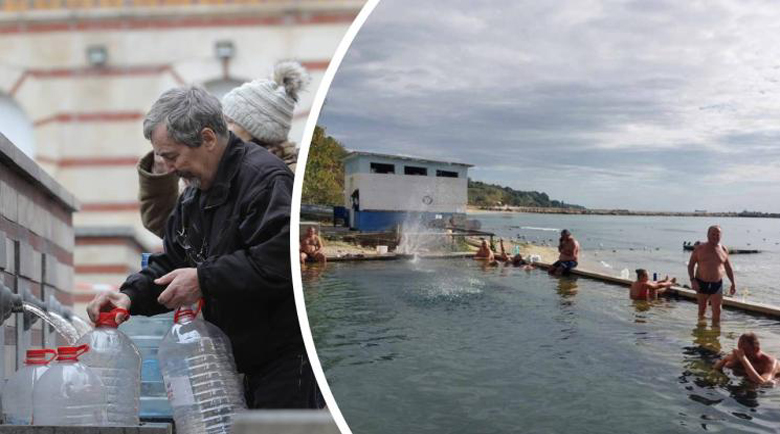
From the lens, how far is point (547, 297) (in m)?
1.87

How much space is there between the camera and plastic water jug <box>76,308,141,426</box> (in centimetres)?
214

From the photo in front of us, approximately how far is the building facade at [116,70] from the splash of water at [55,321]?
13.9 ft

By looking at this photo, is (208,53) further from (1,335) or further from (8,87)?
(1,335)

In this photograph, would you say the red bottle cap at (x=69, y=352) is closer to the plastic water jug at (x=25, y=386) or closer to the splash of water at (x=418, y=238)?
the plastic water jug at (x=25, y=386)

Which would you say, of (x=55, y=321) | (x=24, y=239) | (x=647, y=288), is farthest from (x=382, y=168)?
(x=24, y=239)

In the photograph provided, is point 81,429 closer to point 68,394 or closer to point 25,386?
point 68,394

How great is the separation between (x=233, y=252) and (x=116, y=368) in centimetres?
42

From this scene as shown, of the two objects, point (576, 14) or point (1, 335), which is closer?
point (576, 14)

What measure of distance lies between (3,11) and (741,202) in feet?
21.8

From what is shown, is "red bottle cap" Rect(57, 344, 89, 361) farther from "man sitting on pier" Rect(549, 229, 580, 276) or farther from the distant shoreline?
"man sitting on pier" Rect(549, 229, 580, 276)

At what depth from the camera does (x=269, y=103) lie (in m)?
2.30

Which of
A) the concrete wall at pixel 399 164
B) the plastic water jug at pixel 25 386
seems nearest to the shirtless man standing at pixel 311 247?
the concrete wall at pixel 399 164

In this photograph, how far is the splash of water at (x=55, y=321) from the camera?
7.82 feet

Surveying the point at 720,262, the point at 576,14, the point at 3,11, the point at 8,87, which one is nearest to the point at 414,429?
the point at 720,262
